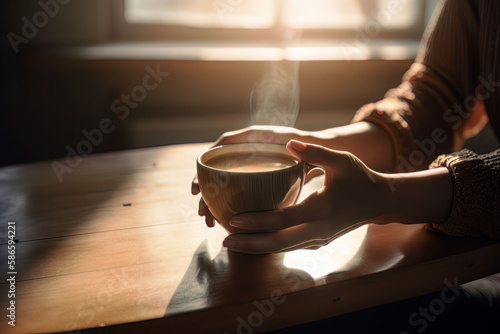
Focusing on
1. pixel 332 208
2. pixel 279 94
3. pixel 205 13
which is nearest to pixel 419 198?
pixel 332 208

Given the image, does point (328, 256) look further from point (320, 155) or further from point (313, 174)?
point (313, 174)

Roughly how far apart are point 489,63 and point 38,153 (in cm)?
147

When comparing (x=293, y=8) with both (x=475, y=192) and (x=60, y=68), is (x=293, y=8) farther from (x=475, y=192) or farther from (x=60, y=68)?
(x=475, y=192)

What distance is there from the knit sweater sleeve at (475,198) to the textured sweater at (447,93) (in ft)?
0.04

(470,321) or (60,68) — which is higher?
(60,68)

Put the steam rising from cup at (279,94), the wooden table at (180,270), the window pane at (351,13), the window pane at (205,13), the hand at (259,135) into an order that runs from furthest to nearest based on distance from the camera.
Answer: the window pane at (351,13)
the window pane at (205,13)
the steam rising from cup at (279,94)
the hand at (259,135)
the wooden table at (180,270)

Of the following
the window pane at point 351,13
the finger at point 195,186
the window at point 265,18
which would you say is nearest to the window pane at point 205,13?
the window at point 265,18

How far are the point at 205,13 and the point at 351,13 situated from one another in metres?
0.67

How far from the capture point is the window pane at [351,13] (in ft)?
6.48

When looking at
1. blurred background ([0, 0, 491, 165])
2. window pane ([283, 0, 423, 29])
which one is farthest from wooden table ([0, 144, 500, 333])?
window pane ([283, 0, 423, 29])

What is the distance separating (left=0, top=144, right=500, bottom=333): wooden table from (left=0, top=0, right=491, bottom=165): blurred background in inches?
38.9

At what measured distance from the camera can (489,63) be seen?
2.66ft

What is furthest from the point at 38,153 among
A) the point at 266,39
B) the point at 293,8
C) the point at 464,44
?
the point at 464,44

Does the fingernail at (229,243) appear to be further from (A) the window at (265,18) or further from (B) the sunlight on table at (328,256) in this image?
(A) the window at (265,18)
